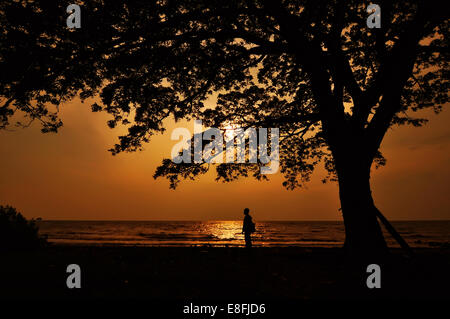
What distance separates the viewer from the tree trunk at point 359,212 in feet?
37.8

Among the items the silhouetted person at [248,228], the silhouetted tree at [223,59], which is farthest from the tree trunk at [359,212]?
the silhouetted person at [248,228]

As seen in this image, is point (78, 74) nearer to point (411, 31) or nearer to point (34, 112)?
point (34, 112)

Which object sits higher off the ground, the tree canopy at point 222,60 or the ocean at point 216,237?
the tree canopy at point 222,60

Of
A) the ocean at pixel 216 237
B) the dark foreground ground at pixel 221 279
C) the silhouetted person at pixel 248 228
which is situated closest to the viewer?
the dark foreground ground at pixel 221 279

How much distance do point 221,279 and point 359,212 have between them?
19.1 ft

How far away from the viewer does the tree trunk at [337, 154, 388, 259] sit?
11508 millimetres

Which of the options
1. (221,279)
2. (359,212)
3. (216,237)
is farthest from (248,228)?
(216,237)

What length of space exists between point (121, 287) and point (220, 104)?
11815 mm

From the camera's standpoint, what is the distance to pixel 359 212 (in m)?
11.7

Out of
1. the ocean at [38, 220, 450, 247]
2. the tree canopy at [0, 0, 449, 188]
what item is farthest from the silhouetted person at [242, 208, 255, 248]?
the ocean at [38, 220, 450, 247]

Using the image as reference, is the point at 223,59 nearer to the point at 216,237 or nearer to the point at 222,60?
the point at 222,60

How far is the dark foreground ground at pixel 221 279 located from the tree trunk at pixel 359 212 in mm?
661

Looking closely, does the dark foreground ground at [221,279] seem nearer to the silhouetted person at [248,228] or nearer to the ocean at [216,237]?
the silhouetted person at [248,228]


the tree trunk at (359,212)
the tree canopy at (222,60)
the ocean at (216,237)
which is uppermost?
the tree canopy at (222,60)
